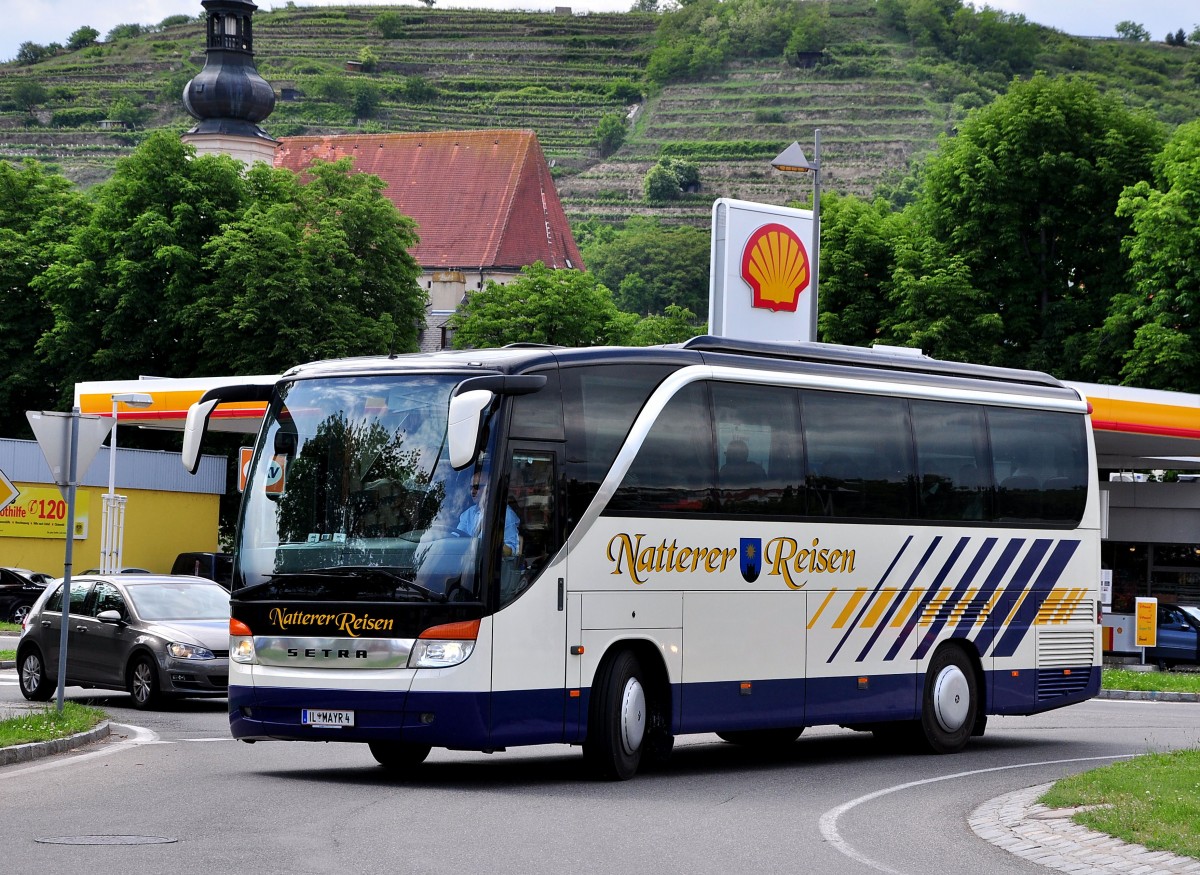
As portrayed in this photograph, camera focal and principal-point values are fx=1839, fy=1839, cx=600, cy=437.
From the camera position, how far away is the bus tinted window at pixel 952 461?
1680 centimetres

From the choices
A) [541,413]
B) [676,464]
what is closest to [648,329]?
[676,464]

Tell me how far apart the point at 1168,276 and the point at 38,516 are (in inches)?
1198

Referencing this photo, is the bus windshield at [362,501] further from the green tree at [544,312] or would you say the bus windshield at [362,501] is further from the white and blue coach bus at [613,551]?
the green tree at [544,312]

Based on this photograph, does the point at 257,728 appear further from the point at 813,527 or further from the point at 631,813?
the point at 813,527

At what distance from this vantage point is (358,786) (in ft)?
43.1

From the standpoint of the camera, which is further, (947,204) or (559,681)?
(947,204)

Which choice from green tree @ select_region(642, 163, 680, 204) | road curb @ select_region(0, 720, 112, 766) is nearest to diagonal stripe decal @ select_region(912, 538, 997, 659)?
road curb @ select_region(0, 720, 112, 766)

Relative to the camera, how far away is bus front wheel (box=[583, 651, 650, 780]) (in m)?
13.5

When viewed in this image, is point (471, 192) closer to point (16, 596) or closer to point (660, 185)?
point (660, 185)

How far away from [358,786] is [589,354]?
361 cm

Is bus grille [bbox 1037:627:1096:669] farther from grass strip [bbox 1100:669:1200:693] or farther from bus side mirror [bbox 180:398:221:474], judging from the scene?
grass strip [bbox 1100:669:1200:693]

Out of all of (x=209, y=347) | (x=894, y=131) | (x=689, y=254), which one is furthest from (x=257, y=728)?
(x=894, y=131)

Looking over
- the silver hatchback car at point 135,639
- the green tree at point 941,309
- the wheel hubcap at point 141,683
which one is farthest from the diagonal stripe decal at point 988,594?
the green tree at point 941,309

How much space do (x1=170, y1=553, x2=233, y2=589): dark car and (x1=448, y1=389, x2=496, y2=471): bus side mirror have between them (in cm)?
3544
